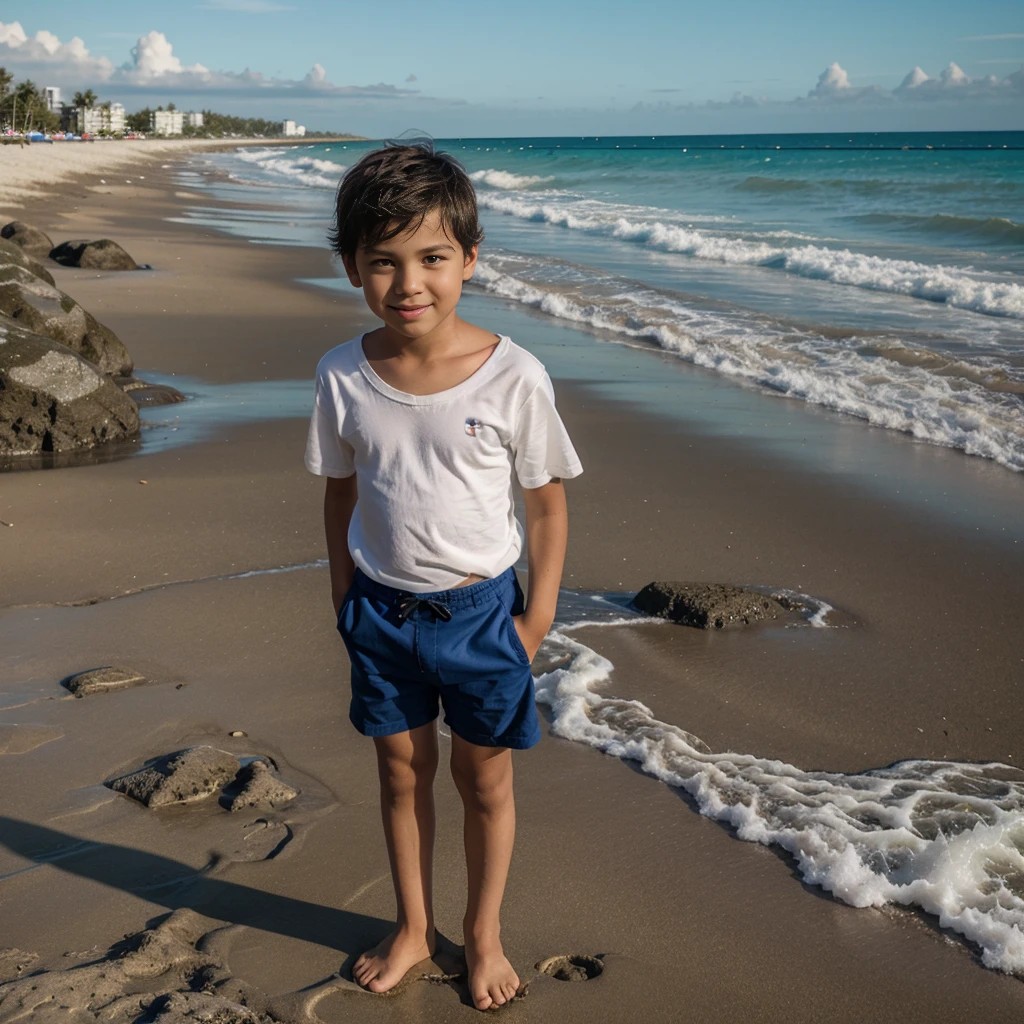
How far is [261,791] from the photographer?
10.1 feet

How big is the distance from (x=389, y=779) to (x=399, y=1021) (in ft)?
1.64

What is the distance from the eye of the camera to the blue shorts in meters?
2.19

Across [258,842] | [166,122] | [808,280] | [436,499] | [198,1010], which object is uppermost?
[166,122]

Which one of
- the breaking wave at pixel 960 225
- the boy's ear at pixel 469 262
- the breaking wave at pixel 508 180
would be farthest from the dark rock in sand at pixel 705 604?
the breaking wave at pixel 508 180

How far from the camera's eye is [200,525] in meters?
5.51

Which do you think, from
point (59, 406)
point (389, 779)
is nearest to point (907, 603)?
point (389, 779)

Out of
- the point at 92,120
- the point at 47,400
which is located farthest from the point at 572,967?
the point at 92,120

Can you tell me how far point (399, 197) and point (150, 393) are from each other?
6.75m

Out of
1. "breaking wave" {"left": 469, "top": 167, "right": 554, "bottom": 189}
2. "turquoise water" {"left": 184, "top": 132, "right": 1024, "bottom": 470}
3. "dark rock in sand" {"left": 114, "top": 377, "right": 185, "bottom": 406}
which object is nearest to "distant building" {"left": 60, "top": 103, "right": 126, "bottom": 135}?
"breaking wave" {"left": 469, "top": 167, "right": 554, "bottom": 189}

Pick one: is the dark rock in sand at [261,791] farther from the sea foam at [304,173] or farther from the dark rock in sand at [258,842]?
the sea foam at [304,173]

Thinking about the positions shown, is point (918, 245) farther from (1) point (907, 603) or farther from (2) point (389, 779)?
(2) point (389, 779)

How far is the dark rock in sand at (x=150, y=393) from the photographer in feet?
26.6

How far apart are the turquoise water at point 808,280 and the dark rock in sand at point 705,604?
3.45 metres

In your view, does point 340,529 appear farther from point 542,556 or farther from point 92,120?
point 92,120
